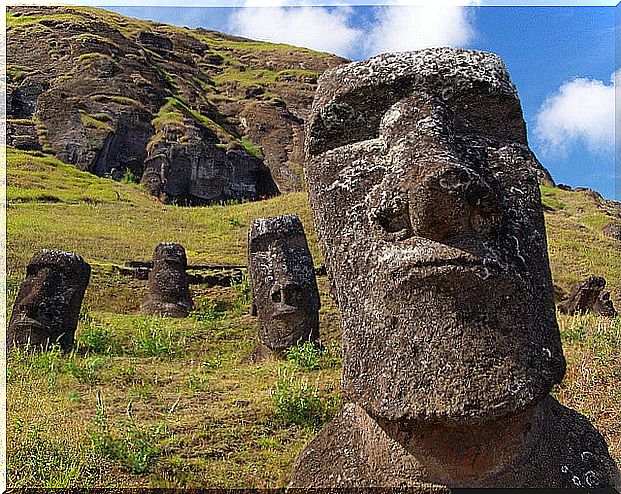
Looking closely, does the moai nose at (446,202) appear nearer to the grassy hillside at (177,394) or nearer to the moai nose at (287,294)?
the grassy hillside at (177,394)

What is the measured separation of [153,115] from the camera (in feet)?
135

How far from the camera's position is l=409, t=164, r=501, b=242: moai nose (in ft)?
9.13

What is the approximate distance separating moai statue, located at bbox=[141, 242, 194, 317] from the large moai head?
392 inches

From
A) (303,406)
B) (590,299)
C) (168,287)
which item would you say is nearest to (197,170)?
(168,287)

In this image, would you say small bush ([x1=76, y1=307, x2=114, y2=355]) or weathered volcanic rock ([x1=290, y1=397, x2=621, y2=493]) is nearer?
weathered volcanic rock ([x1=290, y1=397, x2=621, y2=493])

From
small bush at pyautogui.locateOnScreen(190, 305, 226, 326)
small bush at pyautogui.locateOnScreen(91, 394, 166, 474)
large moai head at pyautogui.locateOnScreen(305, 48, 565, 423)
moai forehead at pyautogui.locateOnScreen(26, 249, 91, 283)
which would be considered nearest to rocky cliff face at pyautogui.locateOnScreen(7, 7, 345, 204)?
small bush at pyautogui.locateOnScreen(190, 305, 226, 326)

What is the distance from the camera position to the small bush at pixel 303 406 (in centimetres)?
546

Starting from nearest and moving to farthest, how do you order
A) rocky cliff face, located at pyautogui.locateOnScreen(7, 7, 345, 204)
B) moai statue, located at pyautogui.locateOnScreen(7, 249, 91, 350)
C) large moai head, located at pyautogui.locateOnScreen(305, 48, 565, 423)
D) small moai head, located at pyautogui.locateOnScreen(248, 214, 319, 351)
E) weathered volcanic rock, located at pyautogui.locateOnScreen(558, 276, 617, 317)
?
1. large moai head, located at pyautogui.locateOnScreen(305, 48, 565, 423)
2. moai statue, located at pyautogui.locateOnScreen(7, 249, 91, 350)
3. small moai head, located at pyautogui.locateOnScreen(248, 214, 319, 351)
4. weathered volcanic rock, located at pyautogui.locateOnScreen(558, 276, 617, 317)
5. rocky cliff face, located at pyautogui.locateOnScreen(7, 7, 345, 204)

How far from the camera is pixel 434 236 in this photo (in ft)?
9.25

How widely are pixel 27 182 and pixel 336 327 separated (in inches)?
753

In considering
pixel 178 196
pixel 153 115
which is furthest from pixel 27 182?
pixel 153 115

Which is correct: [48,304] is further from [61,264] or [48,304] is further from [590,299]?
[590,299]

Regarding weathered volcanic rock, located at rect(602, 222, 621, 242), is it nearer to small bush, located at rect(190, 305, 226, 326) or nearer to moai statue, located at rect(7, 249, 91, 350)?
small bush, located at rect(190, 305, 226, 326)

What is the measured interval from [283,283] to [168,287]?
173 inches
